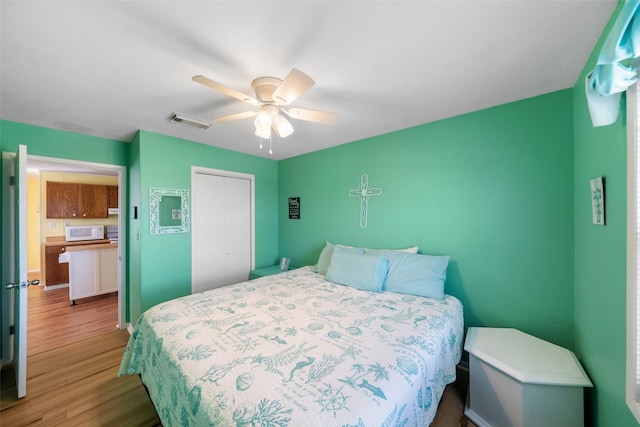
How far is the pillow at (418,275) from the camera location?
204 cm

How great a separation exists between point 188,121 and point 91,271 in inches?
137

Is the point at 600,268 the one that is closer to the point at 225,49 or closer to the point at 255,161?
the point at 225,49

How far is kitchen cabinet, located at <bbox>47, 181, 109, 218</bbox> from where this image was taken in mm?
4457

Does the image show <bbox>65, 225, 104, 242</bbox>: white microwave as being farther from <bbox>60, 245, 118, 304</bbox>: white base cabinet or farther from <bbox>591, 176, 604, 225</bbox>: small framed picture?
<bbox>591, 176, 604, 225</bbox>: small framed picture

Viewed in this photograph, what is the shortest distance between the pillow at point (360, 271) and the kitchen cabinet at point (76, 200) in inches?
208

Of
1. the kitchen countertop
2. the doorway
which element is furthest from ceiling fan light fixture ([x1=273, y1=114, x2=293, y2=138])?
the kitchen countertop

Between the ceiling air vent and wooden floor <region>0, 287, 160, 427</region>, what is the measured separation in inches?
93.3

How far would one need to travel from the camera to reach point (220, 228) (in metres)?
3.35

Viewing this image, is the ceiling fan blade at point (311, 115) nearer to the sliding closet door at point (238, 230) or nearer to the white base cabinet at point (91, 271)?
the sliding closet door at point (238, 230)

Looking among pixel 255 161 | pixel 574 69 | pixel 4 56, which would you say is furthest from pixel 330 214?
pixel 4 56

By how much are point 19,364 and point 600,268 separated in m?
3.95

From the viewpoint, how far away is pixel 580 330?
158cm

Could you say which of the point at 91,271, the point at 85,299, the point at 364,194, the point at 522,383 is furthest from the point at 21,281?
the point at 522,383

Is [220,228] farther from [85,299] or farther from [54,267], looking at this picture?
[54,267]
